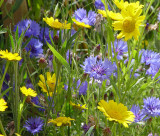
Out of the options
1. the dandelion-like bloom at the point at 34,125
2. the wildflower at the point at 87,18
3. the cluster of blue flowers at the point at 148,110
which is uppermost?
the wildflower at the point at 87,18

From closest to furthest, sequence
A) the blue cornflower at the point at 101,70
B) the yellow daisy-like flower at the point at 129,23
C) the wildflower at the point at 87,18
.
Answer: the yellow daisy-like flower at the point at 129,23, the blue cornflower at the point at 101,70, the wildflower at the point at 87,18

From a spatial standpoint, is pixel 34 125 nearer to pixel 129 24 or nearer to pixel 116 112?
pixel 116 112

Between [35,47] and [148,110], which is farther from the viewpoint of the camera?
[35,47]

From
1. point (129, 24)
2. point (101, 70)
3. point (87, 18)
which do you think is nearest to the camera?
point (129, 24)

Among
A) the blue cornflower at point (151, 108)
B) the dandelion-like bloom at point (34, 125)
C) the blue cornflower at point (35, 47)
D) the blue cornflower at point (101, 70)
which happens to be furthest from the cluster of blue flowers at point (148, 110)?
the blue cornflower at point (35, 47)

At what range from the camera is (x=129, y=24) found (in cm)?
61

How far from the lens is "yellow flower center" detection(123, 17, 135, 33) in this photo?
23.8 inches

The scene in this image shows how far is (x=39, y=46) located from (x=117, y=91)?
1.24 feet

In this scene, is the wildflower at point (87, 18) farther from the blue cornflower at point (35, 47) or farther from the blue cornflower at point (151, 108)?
the blue cornflower at point (151, 108)

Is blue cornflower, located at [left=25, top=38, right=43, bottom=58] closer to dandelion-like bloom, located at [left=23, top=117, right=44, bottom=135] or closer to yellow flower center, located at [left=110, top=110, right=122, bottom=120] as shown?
dandelion-like bloom, located at [left=23, top=117, right=44, bottom=135]

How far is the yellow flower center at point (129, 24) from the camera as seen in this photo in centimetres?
60

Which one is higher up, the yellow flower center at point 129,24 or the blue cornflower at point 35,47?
the yellow flower center at point 129,24

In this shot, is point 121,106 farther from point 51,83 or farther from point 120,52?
point 120,52

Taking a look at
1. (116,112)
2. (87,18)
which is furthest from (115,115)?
(87,18)
